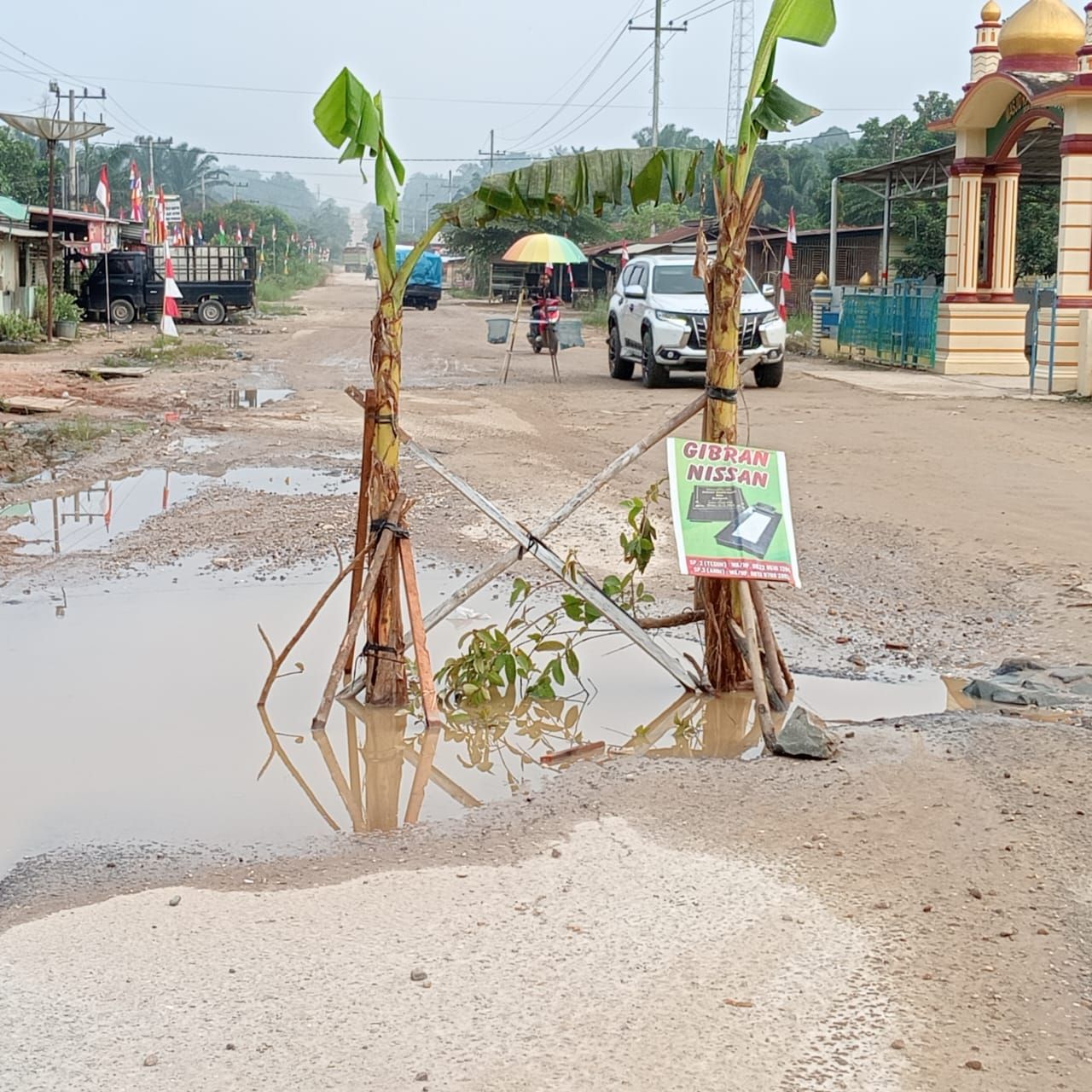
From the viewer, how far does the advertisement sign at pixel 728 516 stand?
20.9 ft

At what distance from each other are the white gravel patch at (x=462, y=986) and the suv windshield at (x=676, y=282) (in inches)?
667

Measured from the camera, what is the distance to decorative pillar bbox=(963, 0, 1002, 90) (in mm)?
25719

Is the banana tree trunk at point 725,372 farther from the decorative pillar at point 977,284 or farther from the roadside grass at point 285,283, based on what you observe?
the roadside grass at point 285,283

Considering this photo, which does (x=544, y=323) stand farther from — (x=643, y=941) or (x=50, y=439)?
(x=643, y=941)

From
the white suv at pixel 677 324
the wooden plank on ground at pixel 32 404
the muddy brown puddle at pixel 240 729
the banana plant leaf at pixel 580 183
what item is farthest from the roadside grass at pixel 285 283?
the banana plant leaf at pixel 580 183

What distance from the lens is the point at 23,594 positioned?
871 centimetres

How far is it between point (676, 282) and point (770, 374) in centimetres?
187

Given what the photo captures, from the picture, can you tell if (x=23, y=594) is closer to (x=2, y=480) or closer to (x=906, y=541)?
(x=2, y=480)

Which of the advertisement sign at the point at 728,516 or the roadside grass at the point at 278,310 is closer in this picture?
the advertisement sign at the point at 728,516

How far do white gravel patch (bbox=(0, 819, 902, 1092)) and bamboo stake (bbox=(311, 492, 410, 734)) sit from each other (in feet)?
5.53

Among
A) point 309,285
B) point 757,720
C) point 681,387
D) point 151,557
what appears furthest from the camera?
point 309,285

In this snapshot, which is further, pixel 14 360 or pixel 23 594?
pixel 14 360

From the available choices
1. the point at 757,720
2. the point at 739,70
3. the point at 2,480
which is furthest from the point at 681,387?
the point at 739,70

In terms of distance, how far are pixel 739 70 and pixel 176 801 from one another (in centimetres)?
6141
